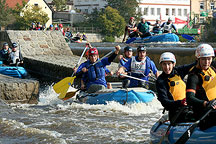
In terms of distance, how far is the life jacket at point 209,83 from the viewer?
6.07 m

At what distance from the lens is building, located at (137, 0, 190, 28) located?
8781cm

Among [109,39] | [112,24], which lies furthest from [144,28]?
[112,24]

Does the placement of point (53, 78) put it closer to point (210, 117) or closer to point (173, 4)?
point (210, 117)

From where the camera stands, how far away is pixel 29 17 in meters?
67.4

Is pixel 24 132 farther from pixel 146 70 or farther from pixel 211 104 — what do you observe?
pixel 146 70

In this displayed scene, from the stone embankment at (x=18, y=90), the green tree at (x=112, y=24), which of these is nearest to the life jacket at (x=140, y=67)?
the stone embankment at (x=18, y=90)

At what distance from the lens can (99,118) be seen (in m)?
10.6

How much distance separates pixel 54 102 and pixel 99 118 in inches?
125

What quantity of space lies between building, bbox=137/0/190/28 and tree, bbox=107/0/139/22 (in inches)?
230

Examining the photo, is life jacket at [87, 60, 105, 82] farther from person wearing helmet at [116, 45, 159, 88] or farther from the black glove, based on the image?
the black glove

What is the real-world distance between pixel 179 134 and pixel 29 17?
62.7 meters

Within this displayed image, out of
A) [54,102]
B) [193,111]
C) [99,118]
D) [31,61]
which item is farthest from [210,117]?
[31,61]

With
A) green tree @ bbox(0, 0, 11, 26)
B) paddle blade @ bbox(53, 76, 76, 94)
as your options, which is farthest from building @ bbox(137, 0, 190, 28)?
paddle blade @ bbox(53, 76, 76, 94)

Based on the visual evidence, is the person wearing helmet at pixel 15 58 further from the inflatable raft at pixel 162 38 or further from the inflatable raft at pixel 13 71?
the inflatable raft at pixel 162 38
